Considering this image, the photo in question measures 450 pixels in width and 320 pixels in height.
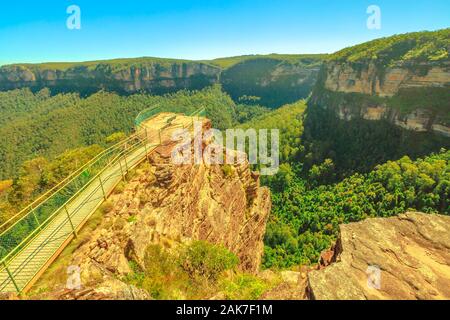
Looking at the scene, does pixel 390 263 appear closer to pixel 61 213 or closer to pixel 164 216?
pixel 164 216

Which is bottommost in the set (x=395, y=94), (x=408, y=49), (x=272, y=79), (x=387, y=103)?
(x=387, y=103)

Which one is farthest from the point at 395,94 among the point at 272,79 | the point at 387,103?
the point at 272,79

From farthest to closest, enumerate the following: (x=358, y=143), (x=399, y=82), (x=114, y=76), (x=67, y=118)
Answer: (x=114, y=76) → (x=67, y=118) → (x=358, y=143) → (x=399, y=82)

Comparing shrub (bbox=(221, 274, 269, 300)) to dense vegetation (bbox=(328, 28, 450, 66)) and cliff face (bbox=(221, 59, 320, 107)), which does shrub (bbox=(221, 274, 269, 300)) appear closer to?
dense vegetation (bbox=(328, 28, 450, 66))

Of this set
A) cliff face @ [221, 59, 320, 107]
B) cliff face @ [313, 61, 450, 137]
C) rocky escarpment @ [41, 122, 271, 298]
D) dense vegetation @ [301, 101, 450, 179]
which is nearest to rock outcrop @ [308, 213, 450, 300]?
rocky escarpment @ [41, 122, 271, 298]

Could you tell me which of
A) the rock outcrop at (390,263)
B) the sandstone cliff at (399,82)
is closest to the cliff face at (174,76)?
the sandstone cliff at (399,82)

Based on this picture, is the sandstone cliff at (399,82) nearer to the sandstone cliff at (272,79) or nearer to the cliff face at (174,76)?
the sandstone cliff at (272,79)

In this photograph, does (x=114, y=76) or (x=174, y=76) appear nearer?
(x=114, y=76)
